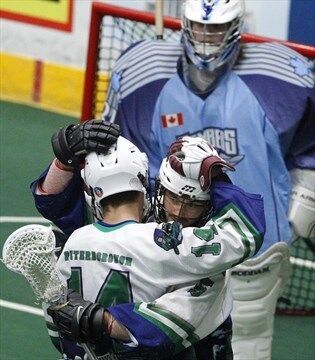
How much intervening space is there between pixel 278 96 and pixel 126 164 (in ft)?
5.63

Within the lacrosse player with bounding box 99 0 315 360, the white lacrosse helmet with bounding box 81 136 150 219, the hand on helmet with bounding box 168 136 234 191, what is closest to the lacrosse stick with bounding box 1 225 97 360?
the white lacrosse helmet with bounding box 81 136 150 219

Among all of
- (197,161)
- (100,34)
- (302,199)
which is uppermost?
(197,161)

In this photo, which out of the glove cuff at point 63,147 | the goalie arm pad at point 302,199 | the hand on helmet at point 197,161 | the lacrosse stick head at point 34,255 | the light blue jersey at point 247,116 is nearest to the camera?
the lacrosse stick head at point 34,255

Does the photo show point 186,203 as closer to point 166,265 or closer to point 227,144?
point 166,265

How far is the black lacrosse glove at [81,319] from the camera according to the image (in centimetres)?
385

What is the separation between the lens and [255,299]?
18.4 ft

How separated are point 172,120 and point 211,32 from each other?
381 millimetres

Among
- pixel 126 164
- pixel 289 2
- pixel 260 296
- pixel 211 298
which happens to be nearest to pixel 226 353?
pixel 211 298

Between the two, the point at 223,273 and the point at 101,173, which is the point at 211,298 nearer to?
the point at 223,273

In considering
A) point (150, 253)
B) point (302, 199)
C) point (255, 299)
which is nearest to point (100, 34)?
point (302, 199)

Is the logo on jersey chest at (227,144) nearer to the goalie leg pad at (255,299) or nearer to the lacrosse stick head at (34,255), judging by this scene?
the goalie leg pad at (255,299)

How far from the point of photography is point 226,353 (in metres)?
4.37

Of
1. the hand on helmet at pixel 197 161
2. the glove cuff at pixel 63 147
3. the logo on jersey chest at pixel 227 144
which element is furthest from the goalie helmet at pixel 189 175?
the logo on jersey chest at pixel 227 144

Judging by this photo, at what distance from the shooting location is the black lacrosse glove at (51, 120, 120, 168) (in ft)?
13.1
